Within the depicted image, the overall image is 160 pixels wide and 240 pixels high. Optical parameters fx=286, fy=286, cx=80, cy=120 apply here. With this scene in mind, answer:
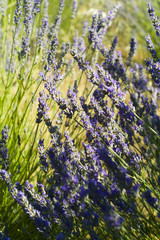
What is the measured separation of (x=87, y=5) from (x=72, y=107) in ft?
29.3

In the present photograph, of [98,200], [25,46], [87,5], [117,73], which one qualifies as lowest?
[98,200]

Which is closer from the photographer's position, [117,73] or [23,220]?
[23,220]

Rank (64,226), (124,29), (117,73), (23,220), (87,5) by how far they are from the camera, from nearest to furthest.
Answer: (64,226)
(23,220)
(117,73)
(124,29)
(87,5)

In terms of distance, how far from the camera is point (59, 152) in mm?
1172

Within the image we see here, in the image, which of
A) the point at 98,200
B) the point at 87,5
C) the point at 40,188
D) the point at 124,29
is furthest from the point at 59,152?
the point at 87,5

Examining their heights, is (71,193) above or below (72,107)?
below

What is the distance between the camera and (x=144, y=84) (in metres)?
1.89

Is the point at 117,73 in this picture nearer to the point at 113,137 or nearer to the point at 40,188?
the point at 113,137

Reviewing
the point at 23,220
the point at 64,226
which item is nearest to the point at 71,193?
the point at 64,226

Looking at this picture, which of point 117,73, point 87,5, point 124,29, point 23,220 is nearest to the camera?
point 23,220

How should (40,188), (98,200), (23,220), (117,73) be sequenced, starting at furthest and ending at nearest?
1. (117,73)
2. (23,220)
3. (40,188)
4. (98,200)

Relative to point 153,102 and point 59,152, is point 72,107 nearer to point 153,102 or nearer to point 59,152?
point 59,152

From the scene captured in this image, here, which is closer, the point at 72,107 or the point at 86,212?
the point at 86,212

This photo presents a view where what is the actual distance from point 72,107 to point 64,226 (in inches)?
19.6
